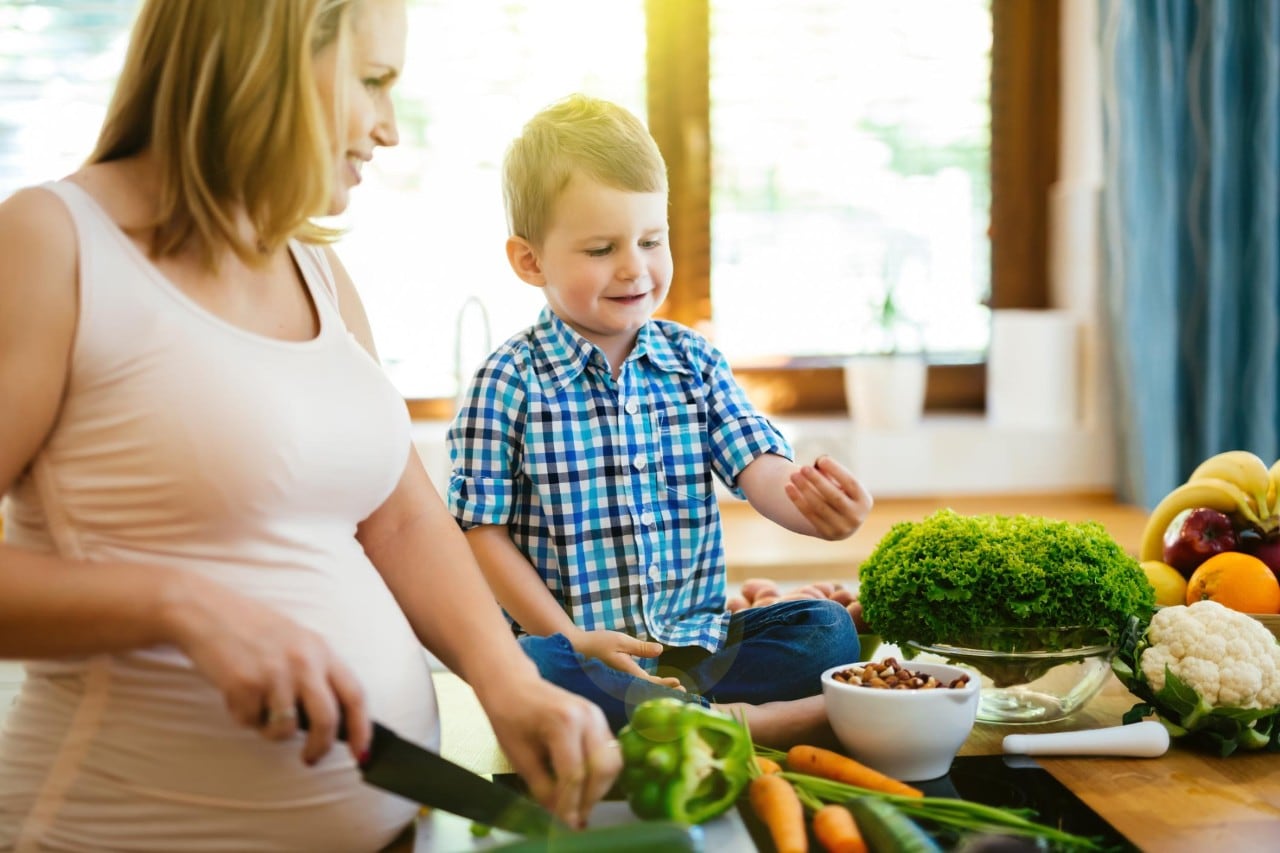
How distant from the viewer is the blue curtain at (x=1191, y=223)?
8.60 feet

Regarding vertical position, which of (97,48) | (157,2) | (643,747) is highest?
(97,48)

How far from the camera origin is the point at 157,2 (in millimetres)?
943

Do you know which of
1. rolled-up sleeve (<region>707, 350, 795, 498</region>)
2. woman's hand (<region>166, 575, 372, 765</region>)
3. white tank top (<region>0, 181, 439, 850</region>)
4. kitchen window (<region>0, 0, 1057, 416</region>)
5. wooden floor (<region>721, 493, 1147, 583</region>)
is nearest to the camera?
woman's hand (<region>166, 575, 372, 765</region>)

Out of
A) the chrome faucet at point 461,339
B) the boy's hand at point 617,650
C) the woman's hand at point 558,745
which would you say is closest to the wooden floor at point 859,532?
the chrome faucet at point 461,339

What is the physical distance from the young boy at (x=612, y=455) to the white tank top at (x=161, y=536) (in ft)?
1.71

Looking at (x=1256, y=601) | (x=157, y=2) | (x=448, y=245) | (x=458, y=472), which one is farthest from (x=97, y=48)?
(x=1256, y=601)

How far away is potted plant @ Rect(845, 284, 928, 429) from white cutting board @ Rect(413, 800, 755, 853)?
73.8 inches

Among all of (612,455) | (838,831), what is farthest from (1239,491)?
(838,831)

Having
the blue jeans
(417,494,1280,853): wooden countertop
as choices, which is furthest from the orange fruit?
the blue jeans

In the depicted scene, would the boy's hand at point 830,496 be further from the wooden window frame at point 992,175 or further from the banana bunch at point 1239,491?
the wooden window frame at point 992,175

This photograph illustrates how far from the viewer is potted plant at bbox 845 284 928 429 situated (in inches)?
112

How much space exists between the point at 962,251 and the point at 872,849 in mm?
2269

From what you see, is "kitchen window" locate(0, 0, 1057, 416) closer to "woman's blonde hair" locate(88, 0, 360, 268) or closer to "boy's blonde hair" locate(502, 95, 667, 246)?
"boy's blonde hair" locate(502, 95, 667, 246)

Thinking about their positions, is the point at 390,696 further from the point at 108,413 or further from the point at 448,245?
the point at 448,245
